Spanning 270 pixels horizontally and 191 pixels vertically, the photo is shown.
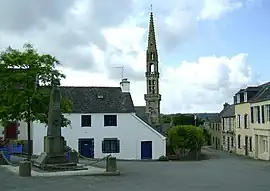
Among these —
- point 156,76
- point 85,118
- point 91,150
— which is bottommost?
point 91,150

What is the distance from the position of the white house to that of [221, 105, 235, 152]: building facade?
20266mm

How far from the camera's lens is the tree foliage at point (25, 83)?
1190 inches

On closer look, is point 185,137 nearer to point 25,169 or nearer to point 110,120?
point 110,120

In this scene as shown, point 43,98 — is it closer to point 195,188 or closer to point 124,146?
point 195,188

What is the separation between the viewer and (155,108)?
3595 inches

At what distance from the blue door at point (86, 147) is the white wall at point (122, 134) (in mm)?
426

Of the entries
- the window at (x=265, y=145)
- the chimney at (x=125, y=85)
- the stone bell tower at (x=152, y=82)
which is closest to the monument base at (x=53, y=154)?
the chimney at (x=125, y=85)

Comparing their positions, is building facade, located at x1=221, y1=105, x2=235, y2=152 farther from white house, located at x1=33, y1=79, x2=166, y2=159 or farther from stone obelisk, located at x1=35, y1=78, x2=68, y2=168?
stone obelisk, located at x1=35, y1=78, x2=68, y2=168

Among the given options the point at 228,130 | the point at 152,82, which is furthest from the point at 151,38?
the point at 228,130

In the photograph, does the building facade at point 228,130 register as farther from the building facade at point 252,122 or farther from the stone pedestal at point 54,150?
the stone pedestal at point 54,150

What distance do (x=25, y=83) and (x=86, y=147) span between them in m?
20.0

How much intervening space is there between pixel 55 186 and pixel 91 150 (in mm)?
32130

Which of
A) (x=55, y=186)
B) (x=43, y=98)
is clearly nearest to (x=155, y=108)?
(x=43, y=98)

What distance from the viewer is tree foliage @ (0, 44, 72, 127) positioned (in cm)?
3022
